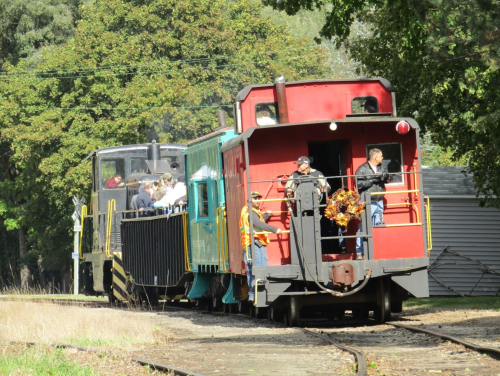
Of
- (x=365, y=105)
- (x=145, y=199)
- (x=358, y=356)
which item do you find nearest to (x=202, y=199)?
(x=365, y=105)

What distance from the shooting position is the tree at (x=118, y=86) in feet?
144

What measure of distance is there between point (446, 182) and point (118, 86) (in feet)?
75.5

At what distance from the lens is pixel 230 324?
51.9ft

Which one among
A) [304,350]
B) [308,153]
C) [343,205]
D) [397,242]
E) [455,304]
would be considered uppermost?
[308,153]

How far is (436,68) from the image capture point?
58.3ft

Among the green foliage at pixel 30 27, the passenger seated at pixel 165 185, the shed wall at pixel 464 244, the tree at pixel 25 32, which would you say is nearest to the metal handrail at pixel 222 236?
the passenger seated at pixel 165 185

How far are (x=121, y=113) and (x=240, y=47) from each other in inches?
413

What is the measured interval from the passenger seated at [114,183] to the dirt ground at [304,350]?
893cm

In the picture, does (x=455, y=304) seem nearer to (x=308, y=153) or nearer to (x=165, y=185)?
(x=308, y=153)

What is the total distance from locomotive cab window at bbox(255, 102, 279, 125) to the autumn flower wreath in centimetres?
209

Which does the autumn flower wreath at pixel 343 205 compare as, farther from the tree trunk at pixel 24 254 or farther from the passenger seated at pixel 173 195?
the tree trunk at pixel 24 254

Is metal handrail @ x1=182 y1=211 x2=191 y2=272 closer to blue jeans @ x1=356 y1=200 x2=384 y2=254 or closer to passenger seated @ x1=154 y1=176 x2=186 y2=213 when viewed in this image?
passenger seated @ x1=154 y1=176 x2=186 y2=213

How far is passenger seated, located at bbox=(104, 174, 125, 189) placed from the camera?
79.4 ft

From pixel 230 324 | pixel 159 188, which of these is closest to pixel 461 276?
pixel 159 188
